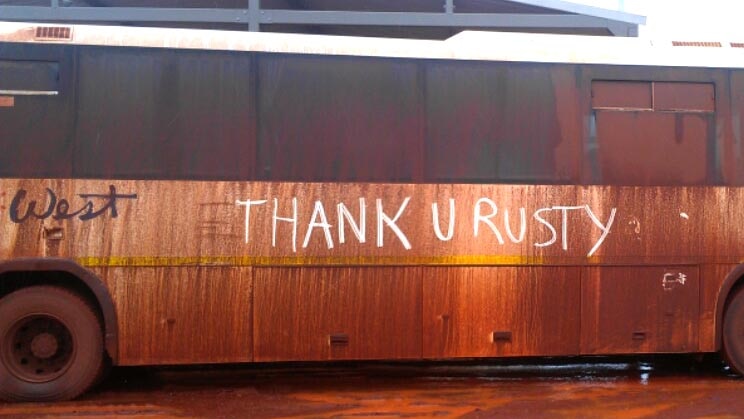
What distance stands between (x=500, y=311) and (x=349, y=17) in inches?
253

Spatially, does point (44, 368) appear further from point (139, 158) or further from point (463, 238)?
point (463, 238)

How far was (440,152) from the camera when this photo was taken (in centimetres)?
668

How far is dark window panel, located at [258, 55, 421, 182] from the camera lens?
6.52m

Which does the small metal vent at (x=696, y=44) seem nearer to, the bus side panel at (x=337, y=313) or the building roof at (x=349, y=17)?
the bus side panel at (x=337, y=313)

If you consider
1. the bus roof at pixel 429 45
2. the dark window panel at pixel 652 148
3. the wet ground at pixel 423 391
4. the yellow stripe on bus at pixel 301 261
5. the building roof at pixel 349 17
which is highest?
the building roof at pixel 349 17

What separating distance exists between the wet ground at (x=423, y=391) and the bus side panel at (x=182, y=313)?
466mm

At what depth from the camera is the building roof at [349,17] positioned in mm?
11344

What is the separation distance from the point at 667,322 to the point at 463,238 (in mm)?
2083

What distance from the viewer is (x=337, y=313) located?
21.4 ft

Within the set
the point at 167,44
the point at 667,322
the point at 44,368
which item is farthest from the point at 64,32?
the point at 667,322

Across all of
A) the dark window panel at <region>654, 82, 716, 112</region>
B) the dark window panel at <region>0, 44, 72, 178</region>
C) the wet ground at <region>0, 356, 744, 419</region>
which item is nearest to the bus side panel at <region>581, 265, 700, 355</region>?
the wet ground at <region>0, 356, 744, 419</region>

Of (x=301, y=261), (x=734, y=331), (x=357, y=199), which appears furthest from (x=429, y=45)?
(x=734, y=331)

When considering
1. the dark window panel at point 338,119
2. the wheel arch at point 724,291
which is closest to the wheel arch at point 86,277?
the dark window panel at point 338,119

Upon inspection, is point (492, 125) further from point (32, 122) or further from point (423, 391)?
point (32, 122)
